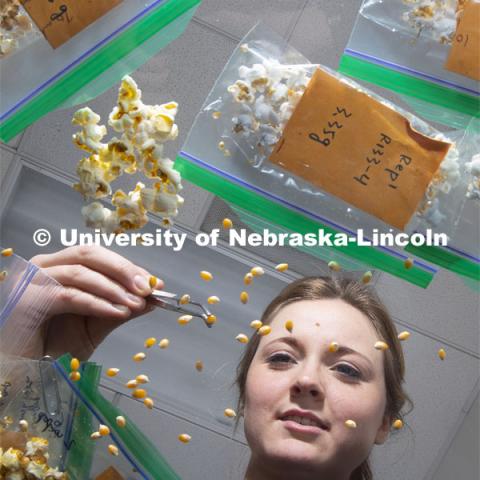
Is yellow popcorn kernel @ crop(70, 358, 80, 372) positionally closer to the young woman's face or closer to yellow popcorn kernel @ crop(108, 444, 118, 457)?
yellow popcorn kernel @ crop(108, 444, 118, 457)

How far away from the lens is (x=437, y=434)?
179cm

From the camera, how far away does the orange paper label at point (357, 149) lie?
43.6 inches

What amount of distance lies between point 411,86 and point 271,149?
0.25 metres

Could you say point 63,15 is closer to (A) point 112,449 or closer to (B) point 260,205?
(B) point 260,205

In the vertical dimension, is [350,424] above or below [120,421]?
above

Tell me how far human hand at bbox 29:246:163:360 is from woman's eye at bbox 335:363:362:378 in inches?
11.7

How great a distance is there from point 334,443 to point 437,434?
81 cm

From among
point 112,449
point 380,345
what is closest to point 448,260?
point 380,345

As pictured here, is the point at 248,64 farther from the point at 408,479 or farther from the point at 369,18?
the point at 408,479

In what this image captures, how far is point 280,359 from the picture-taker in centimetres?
115

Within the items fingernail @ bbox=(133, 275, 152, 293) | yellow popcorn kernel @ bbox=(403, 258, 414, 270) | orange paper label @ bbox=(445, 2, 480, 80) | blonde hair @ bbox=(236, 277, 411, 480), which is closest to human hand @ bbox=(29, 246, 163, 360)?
fingernail @ bbox=(133, 275, 152, 293)

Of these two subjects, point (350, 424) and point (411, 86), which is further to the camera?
point (411, 86)

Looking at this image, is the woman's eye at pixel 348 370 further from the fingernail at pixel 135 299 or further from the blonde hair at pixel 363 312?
the fingernail at pixel 135 299

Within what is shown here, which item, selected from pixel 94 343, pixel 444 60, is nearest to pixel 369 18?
pixel 444 60
